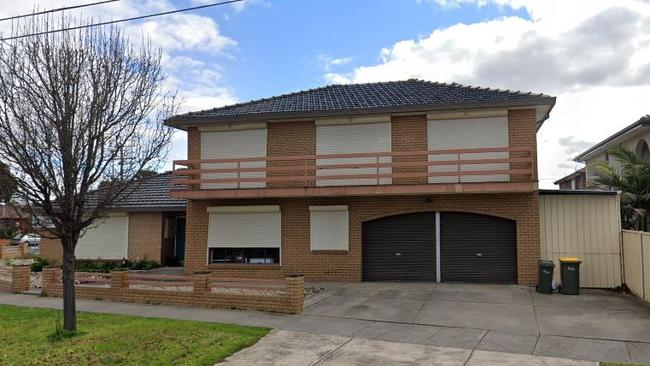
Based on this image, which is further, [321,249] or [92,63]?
[321,249]

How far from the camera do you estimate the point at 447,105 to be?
51.3ft

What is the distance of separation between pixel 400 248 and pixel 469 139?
13.2 feet

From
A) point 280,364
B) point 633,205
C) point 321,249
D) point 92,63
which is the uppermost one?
point 92,63

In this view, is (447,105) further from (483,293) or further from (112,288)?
(112,288)

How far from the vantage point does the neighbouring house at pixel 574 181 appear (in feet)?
100

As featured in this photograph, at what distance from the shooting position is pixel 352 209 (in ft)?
54.9

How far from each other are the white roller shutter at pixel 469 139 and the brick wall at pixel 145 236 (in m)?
12.2

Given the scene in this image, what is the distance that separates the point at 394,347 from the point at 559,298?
648 centimetres

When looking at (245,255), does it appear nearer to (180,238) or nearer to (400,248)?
(400,248)

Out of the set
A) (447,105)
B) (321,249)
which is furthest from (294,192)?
(447,105)

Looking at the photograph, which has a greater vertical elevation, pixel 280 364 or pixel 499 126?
pixel 499 126

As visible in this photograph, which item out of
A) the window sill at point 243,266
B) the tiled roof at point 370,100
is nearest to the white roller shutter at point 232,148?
the tiled roof at point 370,100

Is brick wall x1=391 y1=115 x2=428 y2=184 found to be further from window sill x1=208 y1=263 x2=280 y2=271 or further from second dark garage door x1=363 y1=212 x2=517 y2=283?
window sill x1=208 y1=263 x2=280 y2=271

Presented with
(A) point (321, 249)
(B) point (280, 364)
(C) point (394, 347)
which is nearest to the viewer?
(B) point (280, 364)
